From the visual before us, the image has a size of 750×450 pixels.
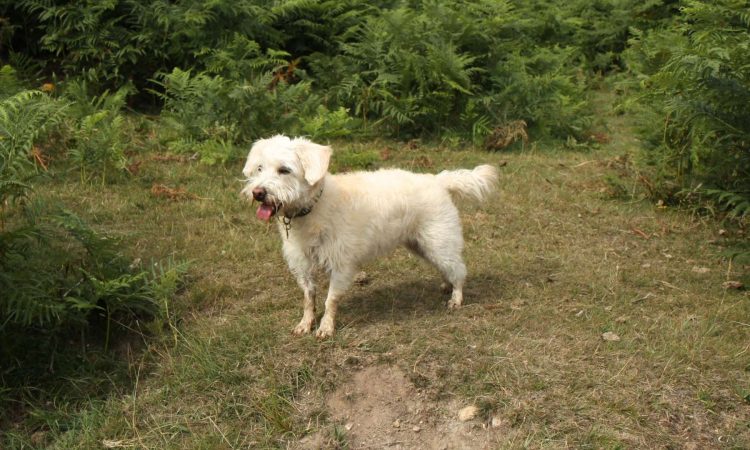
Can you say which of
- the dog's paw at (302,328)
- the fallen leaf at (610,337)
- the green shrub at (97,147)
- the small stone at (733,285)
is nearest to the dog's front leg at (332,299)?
the dog's paw at (302,328)

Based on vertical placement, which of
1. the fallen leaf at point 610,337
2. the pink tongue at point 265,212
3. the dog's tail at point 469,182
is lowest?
the fallen leaf at point 610,337

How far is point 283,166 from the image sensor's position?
4.70 m

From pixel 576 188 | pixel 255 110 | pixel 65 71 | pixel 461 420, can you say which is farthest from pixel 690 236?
pixel 65 71

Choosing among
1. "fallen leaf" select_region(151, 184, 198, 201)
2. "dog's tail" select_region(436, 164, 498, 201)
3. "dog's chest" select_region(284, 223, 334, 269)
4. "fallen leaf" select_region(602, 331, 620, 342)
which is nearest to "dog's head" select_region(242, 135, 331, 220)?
"dog's chest" select_region(284, 223, 334, 269)

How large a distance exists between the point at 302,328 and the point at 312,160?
1262mm

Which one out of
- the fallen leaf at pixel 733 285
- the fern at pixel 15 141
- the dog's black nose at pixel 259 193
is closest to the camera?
the dog's black nose at pixel 259 193

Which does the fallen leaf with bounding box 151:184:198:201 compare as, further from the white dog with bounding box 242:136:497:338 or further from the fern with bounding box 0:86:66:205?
the white dog with bounding box 242:136:497:338

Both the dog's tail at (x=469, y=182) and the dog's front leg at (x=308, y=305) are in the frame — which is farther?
the dog's tail at (x=469, y=182)

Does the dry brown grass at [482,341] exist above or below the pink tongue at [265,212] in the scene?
below

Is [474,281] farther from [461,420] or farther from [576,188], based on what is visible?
[576,188]

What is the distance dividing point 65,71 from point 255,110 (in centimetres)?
330

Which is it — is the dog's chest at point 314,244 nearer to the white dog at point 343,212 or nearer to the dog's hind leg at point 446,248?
the white dog at point 343,212

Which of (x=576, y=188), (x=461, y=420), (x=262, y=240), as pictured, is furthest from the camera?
(x=576, y=188)

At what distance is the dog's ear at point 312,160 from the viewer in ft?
15.6
